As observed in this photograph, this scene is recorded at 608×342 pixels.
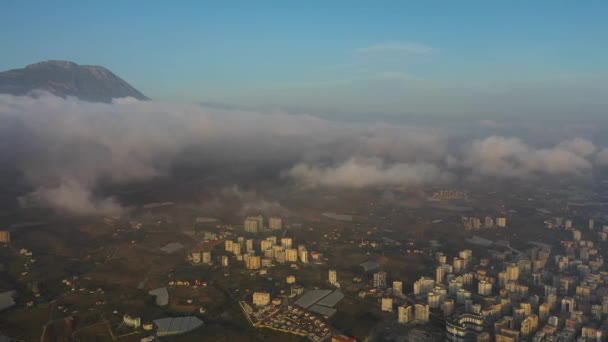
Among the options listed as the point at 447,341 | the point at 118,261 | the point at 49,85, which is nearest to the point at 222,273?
the point at 118,261

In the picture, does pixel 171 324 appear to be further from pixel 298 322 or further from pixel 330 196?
pixel 330 196

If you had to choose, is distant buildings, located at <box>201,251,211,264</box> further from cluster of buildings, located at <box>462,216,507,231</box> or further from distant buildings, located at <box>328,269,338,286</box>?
cluster of buildings, located at <box>462,216,507,231</box>

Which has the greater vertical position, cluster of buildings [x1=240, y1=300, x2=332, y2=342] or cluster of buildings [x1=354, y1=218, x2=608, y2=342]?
cluster of buildings [x1=354, y1=218, x2=608, y2=342]

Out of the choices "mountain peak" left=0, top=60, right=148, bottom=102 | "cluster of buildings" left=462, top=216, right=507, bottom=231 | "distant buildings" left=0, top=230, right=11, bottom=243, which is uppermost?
"mountain peak" left=0, top=60, right=148, bottom=102

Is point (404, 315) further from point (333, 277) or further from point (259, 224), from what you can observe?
point (259, 224)

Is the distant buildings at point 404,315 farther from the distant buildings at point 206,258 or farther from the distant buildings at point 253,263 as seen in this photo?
the distant buildings at point 206,258

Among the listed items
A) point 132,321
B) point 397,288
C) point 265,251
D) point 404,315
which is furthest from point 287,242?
point 132,321

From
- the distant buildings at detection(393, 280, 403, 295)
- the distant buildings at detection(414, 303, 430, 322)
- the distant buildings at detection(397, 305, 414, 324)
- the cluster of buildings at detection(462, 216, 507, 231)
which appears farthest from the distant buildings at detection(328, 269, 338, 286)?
the cluster of buildings at detection(462, 216, 507, 231)
